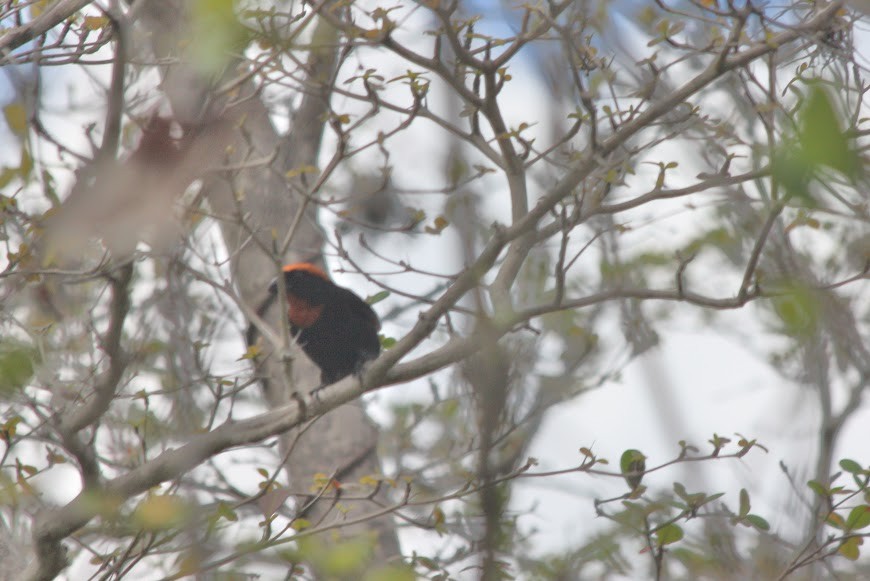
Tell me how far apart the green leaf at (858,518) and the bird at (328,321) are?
9.20 ft

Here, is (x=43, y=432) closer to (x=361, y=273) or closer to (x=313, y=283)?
(x=361, y=273)

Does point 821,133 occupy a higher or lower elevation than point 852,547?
lower

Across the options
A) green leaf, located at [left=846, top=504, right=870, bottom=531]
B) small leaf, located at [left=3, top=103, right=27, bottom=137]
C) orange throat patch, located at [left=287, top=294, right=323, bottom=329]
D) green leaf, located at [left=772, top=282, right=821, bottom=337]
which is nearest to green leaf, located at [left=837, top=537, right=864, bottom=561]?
green leaf, located at [left=846, top=504, right=870, bottom=531]

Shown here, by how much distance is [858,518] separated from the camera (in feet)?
9.64

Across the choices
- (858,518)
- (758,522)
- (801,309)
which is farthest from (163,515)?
(858,518)

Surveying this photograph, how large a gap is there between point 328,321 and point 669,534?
113 inches

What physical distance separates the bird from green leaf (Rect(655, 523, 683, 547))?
2562 millimetres

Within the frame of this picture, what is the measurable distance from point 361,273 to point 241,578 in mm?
1311

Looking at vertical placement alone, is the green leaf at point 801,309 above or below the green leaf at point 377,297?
below

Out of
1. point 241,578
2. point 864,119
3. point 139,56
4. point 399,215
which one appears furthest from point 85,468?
point 864,119

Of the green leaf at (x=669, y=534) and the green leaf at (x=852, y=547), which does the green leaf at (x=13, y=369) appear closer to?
the green leaf at (x=669, y=534)

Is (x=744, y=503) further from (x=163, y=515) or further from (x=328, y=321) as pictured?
(x=328, y=321)

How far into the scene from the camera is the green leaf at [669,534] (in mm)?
2895

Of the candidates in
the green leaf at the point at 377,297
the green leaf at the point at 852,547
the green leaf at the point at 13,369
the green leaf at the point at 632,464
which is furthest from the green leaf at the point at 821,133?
the green leaf at the point at 377,297
